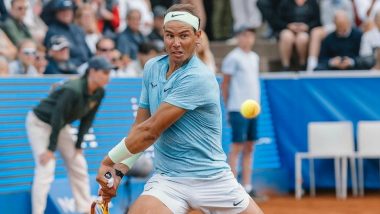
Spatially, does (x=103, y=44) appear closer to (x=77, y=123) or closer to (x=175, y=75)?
(x=77, y=123)

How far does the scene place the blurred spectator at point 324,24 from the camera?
16.0 m

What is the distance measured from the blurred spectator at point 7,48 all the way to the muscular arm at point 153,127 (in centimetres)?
678

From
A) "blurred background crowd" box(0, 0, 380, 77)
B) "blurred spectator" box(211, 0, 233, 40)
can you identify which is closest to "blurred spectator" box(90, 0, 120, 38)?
"blurred background crowd" box(0, 0, 380, 77)

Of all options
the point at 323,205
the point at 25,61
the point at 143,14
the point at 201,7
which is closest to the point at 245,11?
the point at 201,7

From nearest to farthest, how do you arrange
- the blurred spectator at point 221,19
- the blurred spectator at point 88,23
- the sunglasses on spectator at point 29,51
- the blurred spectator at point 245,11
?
the sunglasses on spectator at point 29,51, the blurred spectator at point 88,23, the blurred spectator at point 245,11, the blurred spectator at point 221,19

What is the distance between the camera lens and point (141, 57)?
14016 millimetres

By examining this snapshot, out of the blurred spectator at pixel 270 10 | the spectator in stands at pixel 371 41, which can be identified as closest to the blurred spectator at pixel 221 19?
the blurred spectator at pixel 270 10

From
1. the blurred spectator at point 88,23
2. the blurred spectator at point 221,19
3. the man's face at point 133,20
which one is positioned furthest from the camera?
the blurred spectator at point 221,19

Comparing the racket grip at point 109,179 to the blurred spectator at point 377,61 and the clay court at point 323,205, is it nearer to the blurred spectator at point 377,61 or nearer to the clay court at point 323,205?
the clay court at point 323,205

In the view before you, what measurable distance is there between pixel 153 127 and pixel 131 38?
8842 millimetres

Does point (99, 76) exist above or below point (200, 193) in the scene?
above

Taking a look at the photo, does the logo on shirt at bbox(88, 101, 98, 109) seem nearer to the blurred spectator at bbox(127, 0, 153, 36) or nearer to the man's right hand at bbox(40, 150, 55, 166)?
the man's right hand at bbox(40, 150, 55, 166)

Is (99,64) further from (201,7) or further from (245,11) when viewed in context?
(245,11)

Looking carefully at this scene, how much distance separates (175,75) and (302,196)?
8750 mm
